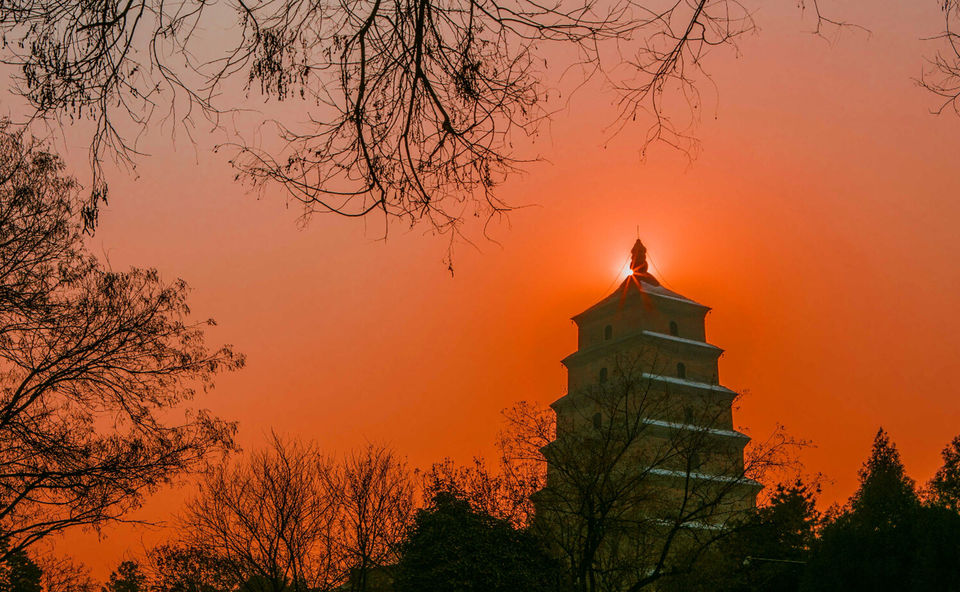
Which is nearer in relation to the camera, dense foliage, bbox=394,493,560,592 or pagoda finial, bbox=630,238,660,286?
dense foliage, bbox=394,493,560,592

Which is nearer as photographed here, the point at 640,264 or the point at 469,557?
the point at 469,557

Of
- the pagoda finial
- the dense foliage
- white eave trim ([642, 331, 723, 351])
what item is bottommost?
the dense foliage

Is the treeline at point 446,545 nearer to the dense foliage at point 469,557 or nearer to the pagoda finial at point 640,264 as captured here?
the dense foliage at point 469,557

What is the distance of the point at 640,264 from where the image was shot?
57594 millimetres

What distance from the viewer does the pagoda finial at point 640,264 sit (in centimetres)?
5553

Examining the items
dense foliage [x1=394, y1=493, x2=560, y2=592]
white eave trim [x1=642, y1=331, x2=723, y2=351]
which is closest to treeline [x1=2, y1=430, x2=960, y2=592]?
dense foliage [x1=394, y1=493, x2=560, y2=592]

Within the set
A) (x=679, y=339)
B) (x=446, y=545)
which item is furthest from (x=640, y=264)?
(x=446, y=545)

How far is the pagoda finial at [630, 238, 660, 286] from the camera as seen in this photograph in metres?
→ 55.5

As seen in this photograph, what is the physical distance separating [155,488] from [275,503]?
541 inches

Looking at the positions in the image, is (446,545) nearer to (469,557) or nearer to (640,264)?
(469,557)

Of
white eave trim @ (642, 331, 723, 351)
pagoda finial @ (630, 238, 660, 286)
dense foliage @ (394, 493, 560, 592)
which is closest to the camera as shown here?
dense foliage @ (394, 493, 560, 592)

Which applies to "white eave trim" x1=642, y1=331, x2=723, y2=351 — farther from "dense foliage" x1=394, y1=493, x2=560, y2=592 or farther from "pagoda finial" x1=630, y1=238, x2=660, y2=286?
"dense foliage" x1=394, y1=493, x2=560, y2=592

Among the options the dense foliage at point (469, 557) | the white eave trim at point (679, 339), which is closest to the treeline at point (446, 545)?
the dense foliage at point (469, 557)

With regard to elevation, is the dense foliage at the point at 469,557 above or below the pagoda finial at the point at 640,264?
below
